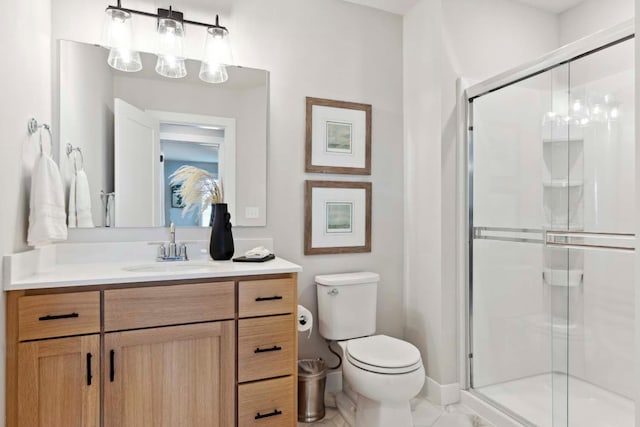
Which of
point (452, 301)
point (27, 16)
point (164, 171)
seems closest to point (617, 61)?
point (452, 301)

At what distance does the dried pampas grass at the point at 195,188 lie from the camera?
205 centimetres

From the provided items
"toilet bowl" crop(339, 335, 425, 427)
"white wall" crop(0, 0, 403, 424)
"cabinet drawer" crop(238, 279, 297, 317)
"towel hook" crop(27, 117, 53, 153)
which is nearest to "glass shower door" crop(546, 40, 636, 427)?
"toilet bowl" crop(339, 335, 425, 427)

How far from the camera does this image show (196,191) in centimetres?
208

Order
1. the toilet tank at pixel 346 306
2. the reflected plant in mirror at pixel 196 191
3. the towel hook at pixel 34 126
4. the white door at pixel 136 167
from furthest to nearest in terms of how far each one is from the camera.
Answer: the toilet tank at pixel 346 306 < the reflected plant in mirror at pixel 196 191 < the white door at pixel 136 167 < the towel hook at pixel 34 126

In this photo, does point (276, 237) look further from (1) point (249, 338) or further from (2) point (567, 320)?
(2) point (567, 320)

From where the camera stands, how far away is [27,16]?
156cm

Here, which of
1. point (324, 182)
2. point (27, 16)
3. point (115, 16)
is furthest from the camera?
point (324, 182)

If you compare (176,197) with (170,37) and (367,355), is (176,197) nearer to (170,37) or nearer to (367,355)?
(170,37)

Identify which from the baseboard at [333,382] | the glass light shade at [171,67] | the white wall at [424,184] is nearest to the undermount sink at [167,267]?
the glass light shade at [171,67]

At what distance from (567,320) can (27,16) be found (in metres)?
2.91

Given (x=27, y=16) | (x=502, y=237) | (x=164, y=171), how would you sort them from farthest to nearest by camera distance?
(x=502, y=237), (x=164, y=171), (x=27, y=16)

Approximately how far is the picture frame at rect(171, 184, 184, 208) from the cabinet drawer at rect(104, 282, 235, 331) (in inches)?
25.3

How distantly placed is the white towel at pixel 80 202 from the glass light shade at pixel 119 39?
59 centimetres

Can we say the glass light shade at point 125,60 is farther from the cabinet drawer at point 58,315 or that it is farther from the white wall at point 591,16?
the white wall at point 591,16
